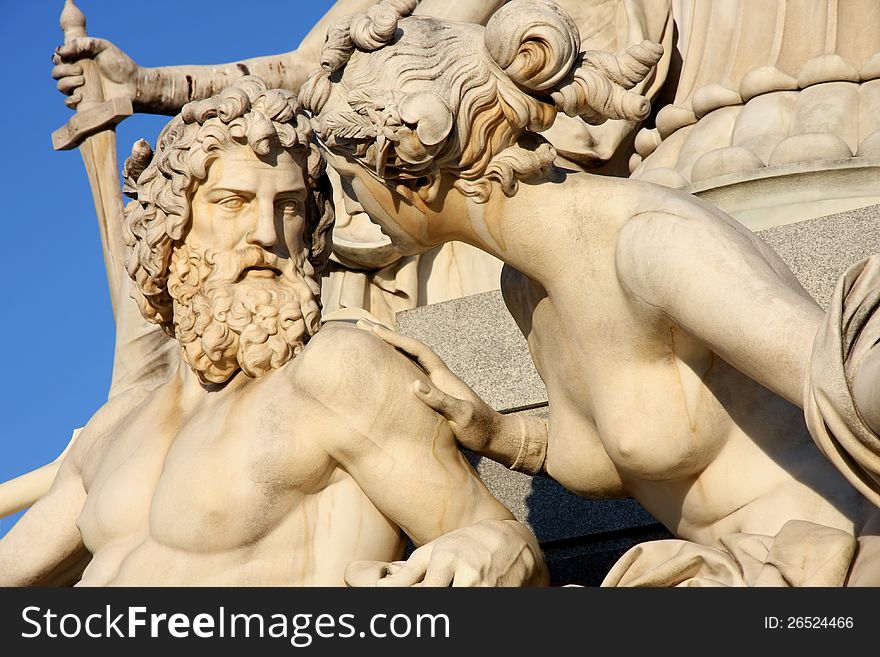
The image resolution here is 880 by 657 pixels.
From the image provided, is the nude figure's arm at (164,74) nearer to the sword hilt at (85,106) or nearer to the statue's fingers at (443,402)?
the sword hilt at (85,106)

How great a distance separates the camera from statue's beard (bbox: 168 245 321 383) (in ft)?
17.2

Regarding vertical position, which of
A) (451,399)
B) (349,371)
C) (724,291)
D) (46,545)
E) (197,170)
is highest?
(197,170)

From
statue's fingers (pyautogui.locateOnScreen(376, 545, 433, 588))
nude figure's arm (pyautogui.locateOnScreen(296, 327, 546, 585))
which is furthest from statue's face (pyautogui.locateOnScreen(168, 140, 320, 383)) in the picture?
statue's fingers (pyautogui.locateOnScreen(376, 545, 433, 588))

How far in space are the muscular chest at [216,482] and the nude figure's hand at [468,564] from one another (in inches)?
14.1

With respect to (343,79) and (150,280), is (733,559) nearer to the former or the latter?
(343,79)

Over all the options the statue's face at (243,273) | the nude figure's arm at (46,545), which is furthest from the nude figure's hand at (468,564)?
the nude figure's arm at (46,545)

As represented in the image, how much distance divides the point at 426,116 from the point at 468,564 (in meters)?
1.11

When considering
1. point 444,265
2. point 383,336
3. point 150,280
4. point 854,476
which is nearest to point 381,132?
point 383,336

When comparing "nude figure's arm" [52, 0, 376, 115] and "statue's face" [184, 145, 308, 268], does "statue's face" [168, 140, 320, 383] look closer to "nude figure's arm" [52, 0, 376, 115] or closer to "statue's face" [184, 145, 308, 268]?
"statue's face" [184, 145, 308, 268]

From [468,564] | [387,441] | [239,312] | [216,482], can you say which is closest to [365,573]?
[468,564]

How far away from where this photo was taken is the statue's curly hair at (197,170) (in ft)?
17.5

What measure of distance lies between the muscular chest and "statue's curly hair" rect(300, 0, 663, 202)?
804 millimetres

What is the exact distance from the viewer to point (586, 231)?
4.80 meters

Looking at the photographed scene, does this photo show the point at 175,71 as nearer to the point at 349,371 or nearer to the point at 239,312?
the point at 239,312
